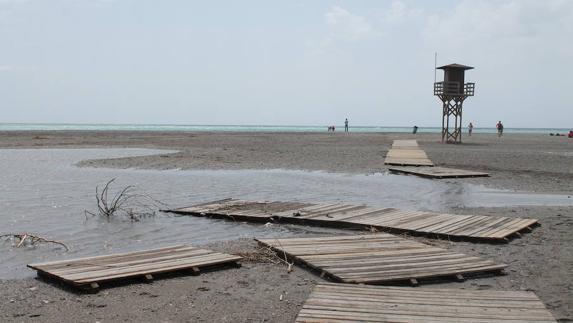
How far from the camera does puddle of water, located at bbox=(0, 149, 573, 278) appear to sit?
10047 mm

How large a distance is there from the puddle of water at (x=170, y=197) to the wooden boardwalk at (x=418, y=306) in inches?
166

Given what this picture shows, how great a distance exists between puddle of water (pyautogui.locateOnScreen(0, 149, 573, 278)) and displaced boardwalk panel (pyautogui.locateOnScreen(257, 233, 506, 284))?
1.88m

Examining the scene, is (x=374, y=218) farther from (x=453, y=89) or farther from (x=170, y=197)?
(x=453, y=89)

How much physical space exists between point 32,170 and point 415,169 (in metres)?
15.2

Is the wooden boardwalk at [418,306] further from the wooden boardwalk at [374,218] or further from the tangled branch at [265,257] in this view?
the wooden boardwalk at [374,218]

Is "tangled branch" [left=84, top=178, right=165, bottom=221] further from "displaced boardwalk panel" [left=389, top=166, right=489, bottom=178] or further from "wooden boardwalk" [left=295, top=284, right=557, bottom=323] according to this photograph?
"displaced boardwalk panel" [left=389, top=166, right=489, bottom=178]

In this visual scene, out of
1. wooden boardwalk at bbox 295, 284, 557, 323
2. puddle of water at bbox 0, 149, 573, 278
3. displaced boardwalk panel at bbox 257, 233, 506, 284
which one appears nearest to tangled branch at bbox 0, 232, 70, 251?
puddle of water at bbox 0, 149, 573, 278

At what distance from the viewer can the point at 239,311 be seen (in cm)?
614

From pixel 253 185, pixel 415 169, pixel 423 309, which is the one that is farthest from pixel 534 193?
pixel 423 309

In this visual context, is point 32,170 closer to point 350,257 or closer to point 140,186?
point 140,186

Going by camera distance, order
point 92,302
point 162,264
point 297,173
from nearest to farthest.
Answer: point 92,302 < point 162,264 < point 297,173

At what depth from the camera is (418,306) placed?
5.87 meters

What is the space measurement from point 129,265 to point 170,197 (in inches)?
319

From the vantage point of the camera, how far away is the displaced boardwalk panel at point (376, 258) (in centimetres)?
720
